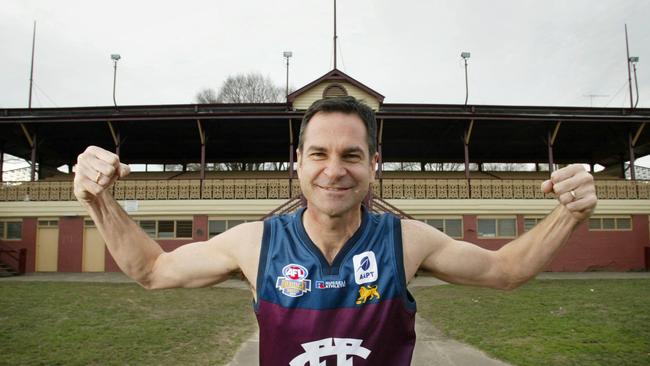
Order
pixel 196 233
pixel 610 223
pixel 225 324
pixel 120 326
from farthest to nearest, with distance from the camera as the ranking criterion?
pixel 610 223
pixel 196 233
pixel 225 324
pixel 120 326

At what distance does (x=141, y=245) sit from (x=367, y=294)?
1.19m

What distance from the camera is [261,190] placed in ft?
60.4

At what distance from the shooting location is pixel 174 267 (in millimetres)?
2012

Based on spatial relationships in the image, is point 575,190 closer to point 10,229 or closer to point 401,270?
point 401,270

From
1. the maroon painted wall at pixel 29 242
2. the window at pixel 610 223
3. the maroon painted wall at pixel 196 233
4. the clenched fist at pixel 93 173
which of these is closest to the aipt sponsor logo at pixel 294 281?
the clenched fist at pixel 93 173

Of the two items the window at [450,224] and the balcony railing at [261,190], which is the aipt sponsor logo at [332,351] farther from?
the window at [450,224]

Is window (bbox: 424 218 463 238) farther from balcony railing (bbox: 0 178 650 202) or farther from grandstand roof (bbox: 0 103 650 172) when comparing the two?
grandstand roof (bbox: 0 103 650 172)

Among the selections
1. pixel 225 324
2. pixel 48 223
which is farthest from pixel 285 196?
pixel 48 223

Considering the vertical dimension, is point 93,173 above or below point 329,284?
above

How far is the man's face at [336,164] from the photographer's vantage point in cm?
179

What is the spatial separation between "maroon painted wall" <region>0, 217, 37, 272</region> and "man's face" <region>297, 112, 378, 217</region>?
2199cm

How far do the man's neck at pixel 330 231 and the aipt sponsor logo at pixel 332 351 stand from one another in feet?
1.25

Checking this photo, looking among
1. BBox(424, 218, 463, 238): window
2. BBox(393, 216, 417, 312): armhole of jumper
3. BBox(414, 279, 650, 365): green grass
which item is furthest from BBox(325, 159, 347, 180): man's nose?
BBox(424, 218, 463, 238): window

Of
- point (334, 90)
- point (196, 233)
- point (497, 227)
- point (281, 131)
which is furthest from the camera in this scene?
point (281, 131)
